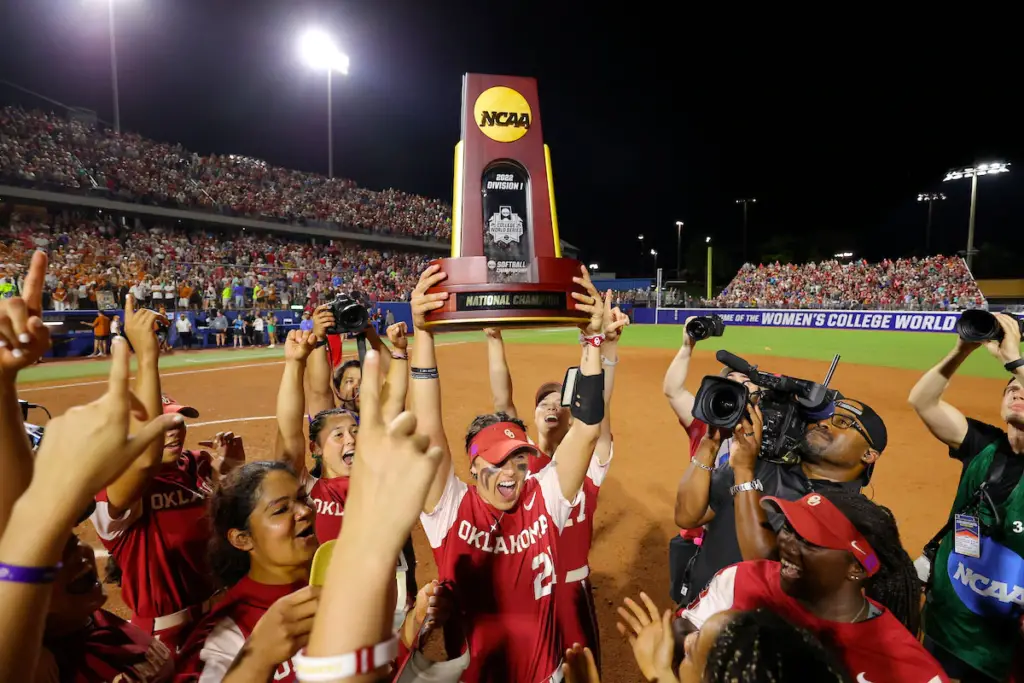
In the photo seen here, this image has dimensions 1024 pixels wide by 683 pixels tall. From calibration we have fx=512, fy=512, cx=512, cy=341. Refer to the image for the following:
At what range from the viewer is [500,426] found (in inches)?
111

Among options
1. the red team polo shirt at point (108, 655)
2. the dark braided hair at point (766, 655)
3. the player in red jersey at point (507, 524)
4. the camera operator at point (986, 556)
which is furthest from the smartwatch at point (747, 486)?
the red team polo shirt at point (108, 655)

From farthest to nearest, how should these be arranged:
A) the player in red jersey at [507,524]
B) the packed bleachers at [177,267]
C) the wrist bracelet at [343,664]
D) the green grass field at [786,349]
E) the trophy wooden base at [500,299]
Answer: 1. the packed bleachers at [177,267]
2. the green grass field at [786,349]
3. the player in red jersey at [507,524]
4. the trophy wooden base at [500,299]
5. the wrist bracelet at [343,664]

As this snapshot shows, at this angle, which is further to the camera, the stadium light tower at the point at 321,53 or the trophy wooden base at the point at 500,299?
the stadium light tower at the point at 321,53

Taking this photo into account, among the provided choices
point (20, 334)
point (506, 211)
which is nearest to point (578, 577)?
point (506, 211)

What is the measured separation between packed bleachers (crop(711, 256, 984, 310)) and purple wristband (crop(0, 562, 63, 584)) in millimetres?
34314

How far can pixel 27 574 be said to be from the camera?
3.45 ft

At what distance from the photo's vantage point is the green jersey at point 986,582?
2.71 metres

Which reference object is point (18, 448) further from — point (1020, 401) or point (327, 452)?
point (1020, 401)

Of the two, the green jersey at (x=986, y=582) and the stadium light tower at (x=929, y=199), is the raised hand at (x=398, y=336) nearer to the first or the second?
the green jersey at (x=986, y=582)

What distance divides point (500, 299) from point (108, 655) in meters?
1.98

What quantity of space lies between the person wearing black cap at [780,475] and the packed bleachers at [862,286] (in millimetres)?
30837

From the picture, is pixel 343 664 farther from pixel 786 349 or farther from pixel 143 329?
pixel 786 349

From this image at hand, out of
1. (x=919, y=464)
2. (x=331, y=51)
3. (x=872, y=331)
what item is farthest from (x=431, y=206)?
(x=919, y=464)

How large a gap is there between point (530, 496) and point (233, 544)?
142 centimetres
